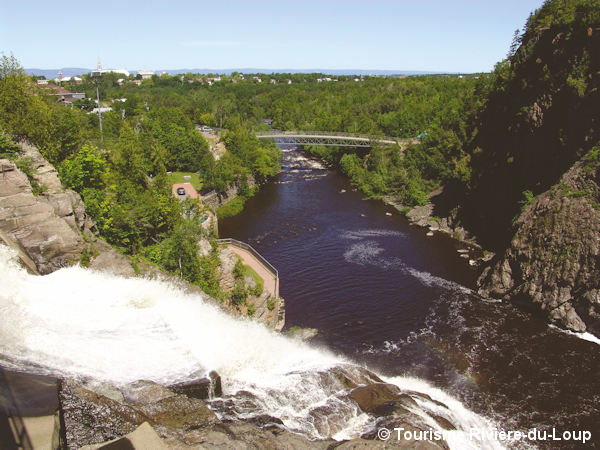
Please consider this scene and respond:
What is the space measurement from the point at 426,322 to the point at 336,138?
203ft

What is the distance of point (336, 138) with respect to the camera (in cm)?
8969

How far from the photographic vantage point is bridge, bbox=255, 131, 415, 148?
283 ft

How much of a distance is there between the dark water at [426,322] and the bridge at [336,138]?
3116 centimetres

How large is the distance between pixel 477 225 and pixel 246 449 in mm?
47071

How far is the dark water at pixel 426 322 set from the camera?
25.0 metres

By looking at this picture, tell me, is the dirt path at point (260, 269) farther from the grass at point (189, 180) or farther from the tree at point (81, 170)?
the grass at point (189, 180)

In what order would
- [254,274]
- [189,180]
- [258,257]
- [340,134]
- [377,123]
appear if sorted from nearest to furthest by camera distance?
1. [254,274]
2. [258,257]
3. [189,180]
4. [340,134]
5. [377,123]

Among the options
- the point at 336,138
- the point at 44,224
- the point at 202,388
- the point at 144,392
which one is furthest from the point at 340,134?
the point at 144,392

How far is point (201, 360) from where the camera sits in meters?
18.5

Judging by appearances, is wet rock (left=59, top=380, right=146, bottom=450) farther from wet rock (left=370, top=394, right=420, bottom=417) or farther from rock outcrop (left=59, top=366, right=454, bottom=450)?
wet rock (left=370, top=394, right=420, bottom=417)

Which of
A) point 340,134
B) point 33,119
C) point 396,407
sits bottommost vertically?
point 396,407

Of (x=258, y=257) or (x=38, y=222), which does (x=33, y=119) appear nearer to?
(x=38, y=222)

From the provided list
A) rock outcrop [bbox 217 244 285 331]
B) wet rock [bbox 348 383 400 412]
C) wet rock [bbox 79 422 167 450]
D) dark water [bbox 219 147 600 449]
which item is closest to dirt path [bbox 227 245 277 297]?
rock outcrop [bbox 217 244 285 331]

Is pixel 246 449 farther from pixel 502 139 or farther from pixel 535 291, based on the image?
pixel 502 139
